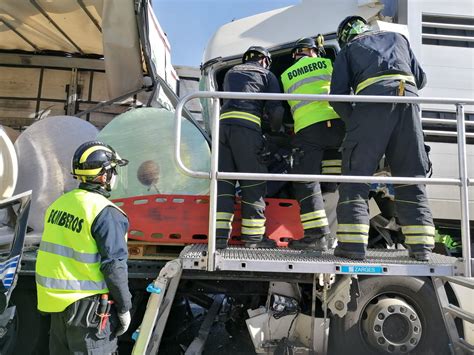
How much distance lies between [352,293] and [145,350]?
1468mm

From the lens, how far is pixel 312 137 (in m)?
3.28

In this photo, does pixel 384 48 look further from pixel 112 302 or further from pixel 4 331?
pixel 4 331

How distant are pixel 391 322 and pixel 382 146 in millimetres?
1253

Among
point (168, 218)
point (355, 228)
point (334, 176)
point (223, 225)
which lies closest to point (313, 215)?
point (355, 228)

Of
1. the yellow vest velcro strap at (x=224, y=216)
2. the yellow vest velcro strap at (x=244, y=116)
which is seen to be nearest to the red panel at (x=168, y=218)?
the yellow vest velcro strap at (x=224, y=216)

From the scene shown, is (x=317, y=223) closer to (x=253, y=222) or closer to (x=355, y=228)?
(x=355, y=228)

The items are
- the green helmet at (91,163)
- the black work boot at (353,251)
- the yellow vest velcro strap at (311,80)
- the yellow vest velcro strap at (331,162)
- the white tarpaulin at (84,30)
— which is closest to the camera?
the green helmet at (91,163)

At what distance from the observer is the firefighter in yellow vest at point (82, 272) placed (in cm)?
234

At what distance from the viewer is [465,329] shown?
10.1 feet

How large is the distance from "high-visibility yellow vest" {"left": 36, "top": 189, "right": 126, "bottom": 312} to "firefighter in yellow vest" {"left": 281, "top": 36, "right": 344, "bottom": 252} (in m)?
1.50

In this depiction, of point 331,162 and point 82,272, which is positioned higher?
point 331,162

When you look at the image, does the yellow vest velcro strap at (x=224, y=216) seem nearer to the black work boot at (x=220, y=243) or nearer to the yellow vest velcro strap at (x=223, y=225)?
the yellow vest velcro strap at (x=223, y=225)

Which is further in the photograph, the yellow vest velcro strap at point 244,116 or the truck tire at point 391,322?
the yellow vest velcro strap at point 244,116

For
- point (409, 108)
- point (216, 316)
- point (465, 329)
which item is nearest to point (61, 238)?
point (216, 316)
